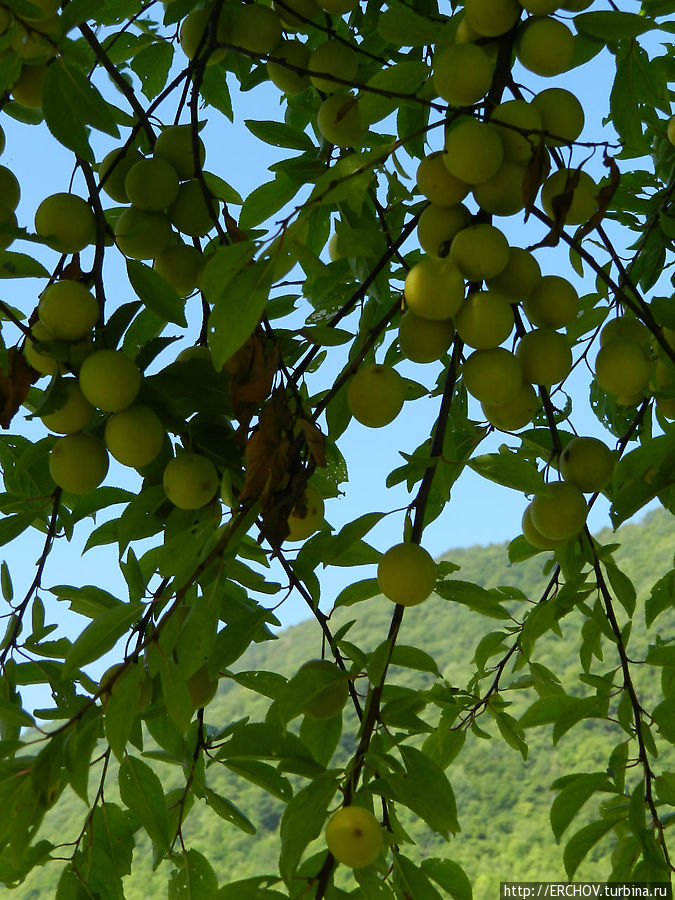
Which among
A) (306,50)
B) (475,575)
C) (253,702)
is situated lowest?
(306,50)

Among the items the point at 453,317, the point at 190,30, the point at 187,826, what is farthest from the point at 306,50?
the point at 187,826

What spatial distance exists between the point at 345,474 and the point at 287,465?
488mm

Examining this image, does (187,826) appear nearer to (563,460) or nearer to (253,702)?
(253,702)

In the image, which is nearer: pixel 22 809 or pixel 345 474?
pixel 22 809

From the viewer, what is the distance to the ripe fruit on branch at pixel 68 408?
959mm

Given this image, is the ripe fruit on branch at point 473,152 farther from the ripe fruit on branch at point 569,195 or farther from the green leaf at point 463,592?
the green leaf at point 463,592

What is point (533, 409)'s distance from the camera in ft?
3.22

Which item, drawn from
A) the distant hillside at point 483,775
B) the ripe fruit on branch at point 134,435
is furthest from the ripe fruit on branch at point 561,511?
the distant hillside at point 483,775

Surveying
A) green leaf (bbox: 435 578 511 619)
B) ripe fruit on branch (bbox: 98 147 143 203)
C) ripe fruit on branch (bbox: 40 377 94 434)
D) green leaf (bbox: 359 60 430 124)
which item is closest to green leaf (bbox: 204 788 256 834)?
green leaf (bbox: 435 578 511 619)

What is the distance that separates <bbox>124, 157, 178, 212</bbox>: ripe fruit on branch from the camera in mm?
1076

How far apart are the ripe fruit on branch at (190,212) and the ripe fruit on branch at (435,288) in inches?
13.8

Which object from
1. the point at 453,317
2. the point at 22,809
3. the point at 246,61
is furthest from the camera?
the point at 246,61

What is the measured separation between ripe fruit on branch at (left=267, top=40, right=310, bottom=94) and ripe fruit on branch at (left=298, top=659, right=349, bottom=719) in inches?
32.3

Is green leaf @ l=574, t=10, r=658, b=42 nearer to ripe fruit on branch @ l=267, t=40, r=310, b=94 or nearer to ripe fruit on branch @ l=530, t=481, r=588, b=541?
ripe fruit on branch @ l=267, t=40, r=310, b=94
